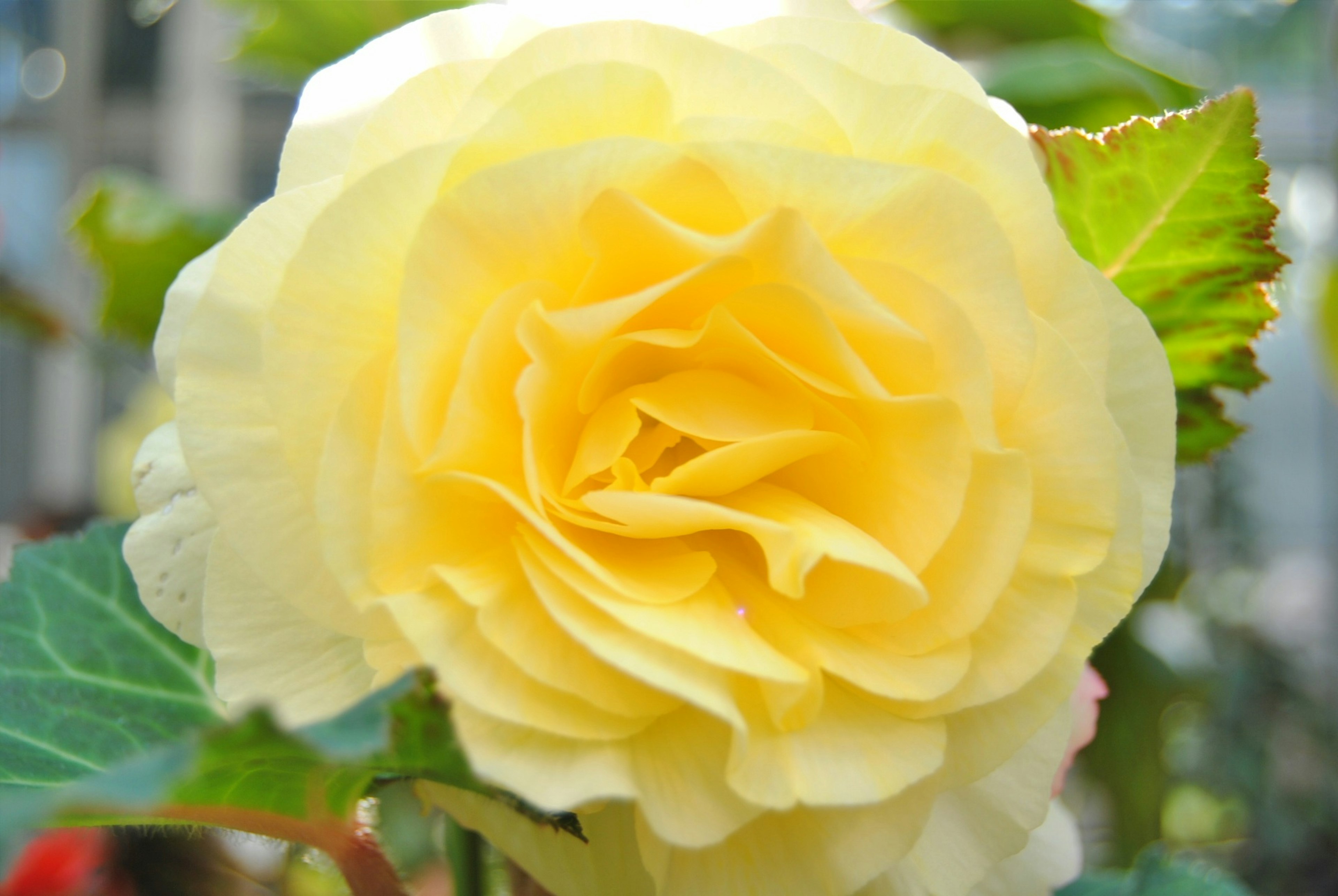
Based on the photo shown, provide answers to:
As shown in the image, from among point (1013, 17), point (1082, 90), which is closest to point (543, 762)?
point (1082, 90)

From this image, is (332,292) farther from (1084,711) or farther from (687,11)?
(1084,711)

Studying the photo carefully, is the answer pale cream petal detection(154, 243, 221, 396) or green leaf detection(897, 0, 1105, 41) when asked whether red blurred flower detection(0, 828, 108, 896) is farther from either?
green leaf detection(897, 0, 1105, 41)

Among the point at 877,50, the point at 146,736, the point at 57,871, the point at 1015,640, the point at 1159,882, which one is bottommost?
the point at 57,871

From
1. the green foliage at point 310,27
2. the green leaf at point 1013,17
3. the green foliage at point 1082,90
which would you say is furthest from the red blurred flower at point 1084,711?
the green leaf at point 1013,17

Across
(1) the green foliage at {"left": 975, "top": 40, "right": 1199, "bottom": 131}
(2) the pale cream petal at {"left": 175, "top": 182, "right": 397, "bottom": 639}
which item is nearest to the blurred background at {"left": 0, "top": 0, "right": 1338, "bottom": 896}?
(1) the green foliage at {"left": 975, "top": 40, "right": 1199, "bottom": 131}

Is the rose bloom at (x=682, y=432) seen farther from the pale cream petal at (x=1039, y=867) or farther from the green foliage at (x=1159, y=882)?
the green foliage at (x=1159, y=882)

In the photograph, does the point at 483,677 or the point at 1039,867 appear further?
the point at 1039,867
